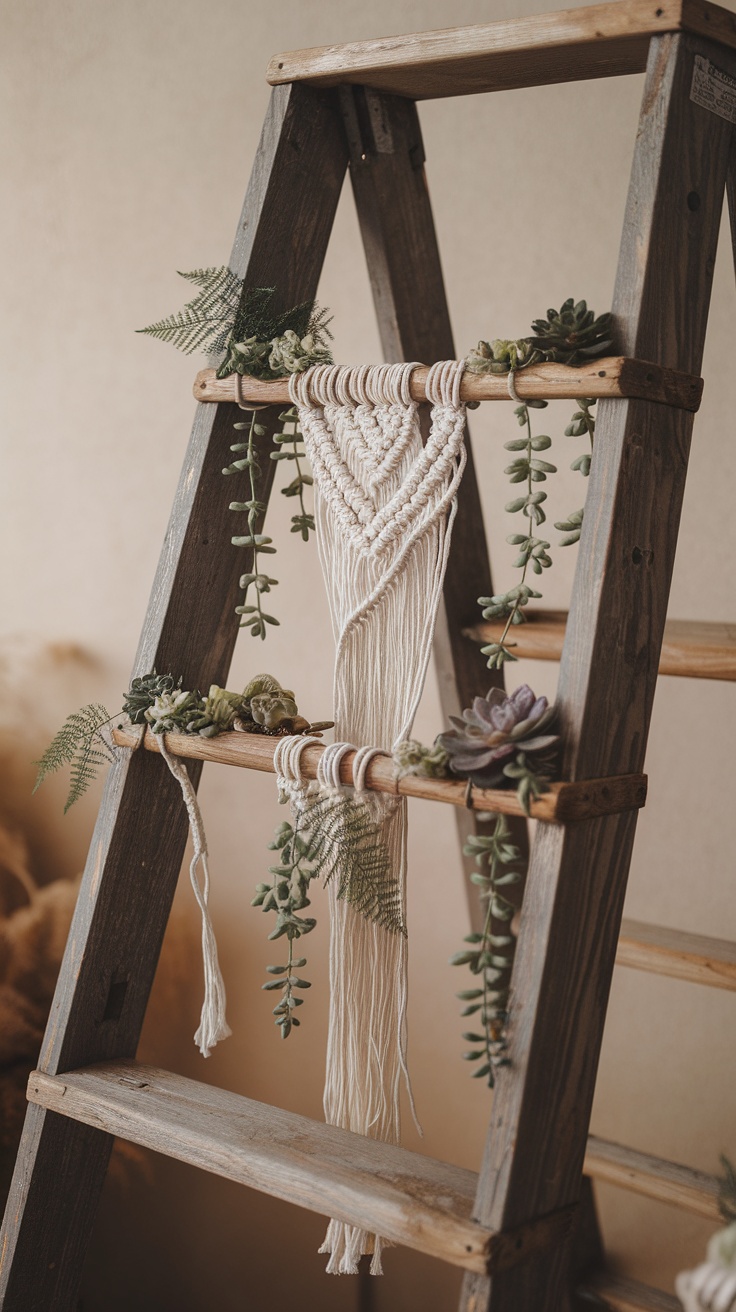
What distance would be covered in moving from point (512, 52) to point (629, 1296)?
1643mm

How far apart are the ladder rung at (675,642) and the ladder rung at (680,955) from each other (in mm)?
384

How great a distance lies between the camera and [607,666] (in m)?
1.05

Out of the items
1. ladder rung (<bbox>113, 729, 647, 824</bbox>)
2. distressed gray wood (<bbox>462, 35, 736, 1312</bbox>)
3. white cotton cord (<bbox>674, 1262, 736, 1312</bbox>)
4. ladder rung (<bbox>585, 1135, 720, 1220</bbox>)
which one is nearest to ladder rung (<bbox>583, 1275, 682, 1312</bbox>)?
ladder rung (<bbox>585, 1135, 720, 1220</bbox>)

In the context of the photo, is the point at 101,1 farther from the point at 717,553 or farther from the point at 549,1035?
the point at 549,1035

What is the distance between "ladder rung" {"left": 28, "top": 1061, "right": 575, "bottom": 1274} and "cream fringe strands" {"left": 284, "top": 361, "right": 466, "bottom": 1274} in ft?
0.34

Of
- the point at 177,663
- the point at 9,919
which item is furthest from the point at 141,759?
the point at 9,919

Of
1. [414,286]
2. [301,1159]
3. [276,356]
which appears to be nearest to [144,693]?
[276,356]

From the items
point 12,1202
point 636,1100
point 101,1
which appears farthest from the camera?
point 101,1

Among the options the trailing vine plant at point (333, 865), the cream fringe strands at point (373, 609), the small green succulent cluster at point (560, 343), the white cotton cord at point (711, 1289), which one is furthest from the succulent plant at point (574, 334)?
the white cotton cord at point (711, 1289)

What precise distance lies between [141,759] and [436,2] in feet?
4.86

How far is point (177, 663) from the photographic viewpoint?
1353 mm

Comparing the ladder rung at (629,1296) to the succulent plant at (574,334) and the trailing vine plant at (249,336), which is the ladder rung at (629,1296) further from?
the succulent plant at (574,334)

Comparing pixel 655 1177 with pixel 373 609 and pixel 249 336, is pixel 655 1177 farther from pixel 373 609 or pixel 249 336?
pixel 249 336

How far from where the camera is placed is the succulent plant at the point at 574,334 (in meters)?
1.06
